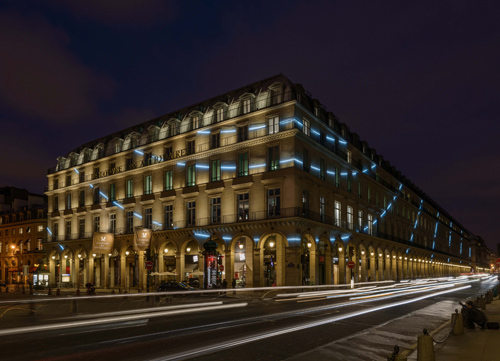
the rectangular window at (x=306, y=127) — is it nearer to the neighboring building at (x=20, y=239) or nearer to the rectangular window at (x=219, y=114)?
the rectangular window at (x=219, y=114)

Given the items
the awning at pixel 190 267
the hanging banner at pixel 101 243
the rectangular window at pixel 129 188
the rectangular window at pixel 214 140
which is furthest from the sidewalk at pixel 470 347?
the rectangular window at pixel 129 188

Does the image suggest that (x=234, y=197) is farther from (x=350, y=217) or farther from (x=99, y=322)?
(x=99, y=322)

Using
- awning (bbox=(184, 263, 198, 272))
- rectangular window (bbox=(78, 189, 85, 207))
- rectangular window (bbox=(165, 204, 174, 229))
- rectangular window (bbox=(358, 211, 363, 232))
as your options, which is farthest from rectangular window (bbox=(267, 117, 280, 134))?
rectangular window (bbox=(78, 189, 85, 207))

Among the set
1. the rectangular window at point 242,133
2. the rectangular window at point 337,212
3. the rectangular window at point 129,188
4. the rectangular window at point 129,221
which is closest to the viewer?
the rectangular window at point 242,133

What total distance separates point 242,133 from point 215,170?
201 inches

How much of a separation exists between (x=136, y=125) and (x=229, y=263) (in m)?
26.0

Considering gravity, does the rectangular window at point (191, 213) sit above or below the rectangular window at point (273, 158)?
below

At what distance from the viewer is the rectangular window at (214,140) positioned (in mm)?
48219

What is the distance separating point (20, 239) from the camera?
80.7 meters

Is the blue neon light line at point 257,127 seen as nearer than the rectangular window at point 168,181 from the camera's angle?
Yes

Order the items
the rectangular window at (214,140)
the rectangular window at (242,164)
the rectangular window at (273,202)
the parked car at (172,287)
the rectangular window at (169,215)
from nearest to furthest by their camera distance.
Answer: the parked car at (172,287) → the rectangular window at (273,202) → the rectangular window at (242,164) → the rectangular window at (214,140) → the rectangular window at (169,215)

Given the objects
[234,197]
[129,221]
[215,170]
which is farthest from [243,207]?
[129,221]

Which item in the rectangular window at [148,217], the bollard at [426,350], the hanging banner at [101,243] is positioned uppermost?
the rectangular window at [148,217]

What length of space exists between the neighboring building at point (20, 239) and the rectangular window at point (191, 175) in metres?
32.8
